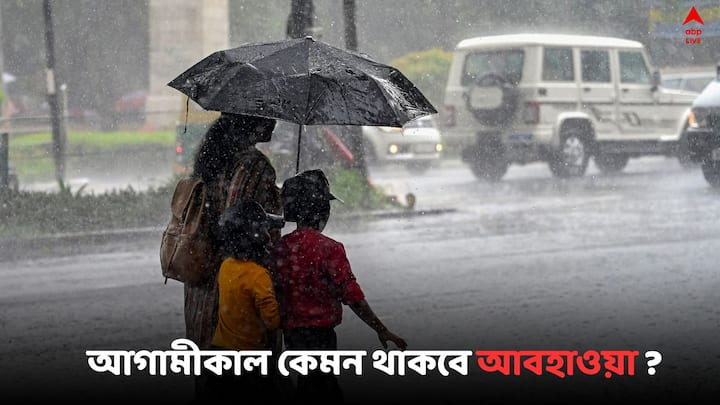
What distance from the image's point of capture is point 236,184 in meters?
4.55

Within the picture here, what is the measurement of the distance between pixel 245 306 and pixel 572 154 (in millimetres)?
15996

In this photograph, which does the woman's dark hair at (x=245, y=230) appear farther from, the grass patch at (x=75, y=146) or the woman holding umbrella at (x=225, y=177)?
the grass patch at (x=75, y=146)

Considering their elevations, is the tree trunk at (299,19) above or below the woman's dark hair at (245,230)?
above

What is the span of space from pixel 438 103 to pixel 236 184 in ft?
81.0

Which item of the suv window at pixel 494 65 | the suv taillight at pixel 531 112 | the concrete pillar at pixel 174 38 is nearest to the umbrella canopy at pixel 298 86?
the suv taillight at pixel 531 112

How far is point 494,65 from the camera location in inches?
781

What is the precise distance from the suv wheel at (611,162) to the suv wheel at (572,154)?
467 millimetres

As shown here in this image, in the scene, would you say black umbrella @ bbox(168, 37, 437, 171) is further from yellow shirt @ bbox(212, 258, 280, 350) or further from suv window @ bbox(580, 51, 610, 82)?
suv window @ bbox(580, 51, 610, 82)

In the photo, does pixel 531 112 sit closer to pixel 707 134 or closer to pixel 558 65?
pixel 558 65

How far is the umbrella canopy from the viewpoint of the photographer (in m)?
4.48

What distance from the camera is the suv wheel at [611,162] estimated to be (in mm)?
20297

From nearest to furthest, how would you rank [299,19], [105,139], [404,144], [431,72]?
[299,19] < [404,144] < [105,139] < [431,72]

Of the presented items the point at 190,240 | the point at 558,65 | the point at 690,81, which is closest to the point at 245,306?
the point at 190,240

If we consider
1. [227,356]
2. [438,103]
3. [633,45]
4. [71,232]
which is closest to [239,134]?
[227,356]
